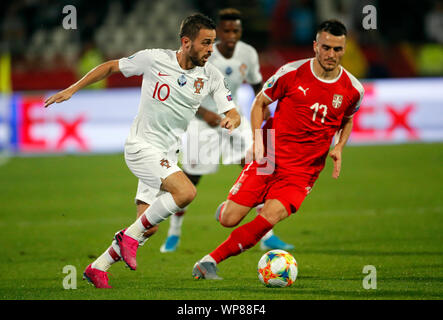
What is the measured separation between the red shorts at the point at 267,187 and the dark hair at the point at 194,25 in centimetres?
128

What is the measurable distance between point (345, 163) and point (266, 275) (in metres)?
8.90

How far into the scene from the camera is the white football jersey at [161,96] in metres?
6.15

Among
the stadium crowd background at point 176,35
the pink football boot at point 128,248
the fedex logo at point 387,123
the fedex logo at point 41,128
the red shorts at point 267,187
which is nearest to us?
the pink football boot at point 128,248

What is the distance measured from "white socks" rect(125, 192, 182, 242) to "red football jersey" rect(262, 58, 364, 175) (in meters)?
1.06

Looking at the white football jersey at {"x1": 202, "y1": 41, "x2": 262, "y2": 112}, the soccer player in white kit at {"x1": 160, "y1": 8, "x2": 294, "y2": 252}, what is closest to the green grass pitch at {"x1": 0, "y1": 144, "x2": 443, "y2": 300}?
the soccer player in white kit at {"x1": 160, "y1": 8, "x2": 294, "y2": 252}

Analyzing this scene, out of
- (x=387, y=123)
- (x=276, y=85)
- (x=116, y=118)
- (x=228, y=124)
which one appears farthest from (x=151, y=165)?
(x=387, y=123)

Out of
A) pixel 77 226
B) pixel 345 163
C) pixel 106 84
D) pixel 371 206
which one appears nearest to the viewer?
pixel 77 226

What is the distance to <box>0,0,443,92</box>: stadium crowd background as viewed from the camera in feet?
62.6

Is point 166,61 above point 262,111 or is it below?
above

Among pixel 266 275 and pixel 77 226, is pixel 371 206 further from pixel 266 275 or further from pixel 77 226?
pixel 266 275

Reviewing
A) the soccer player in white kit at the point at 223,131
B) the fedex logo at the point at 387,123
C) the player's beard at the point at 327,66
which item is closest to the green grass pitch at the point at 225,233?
the soccer player in white kit at the point at 223,131

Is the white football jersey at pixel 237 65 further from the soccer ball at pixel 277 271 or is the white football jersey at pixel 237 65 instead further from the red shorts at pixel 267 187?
the soccer ball at pixel 277 271

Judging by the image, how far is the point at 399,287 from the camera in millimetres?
5773

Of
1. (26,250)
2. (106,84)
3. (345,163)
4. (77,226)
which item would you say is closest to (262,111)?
(26,250)
